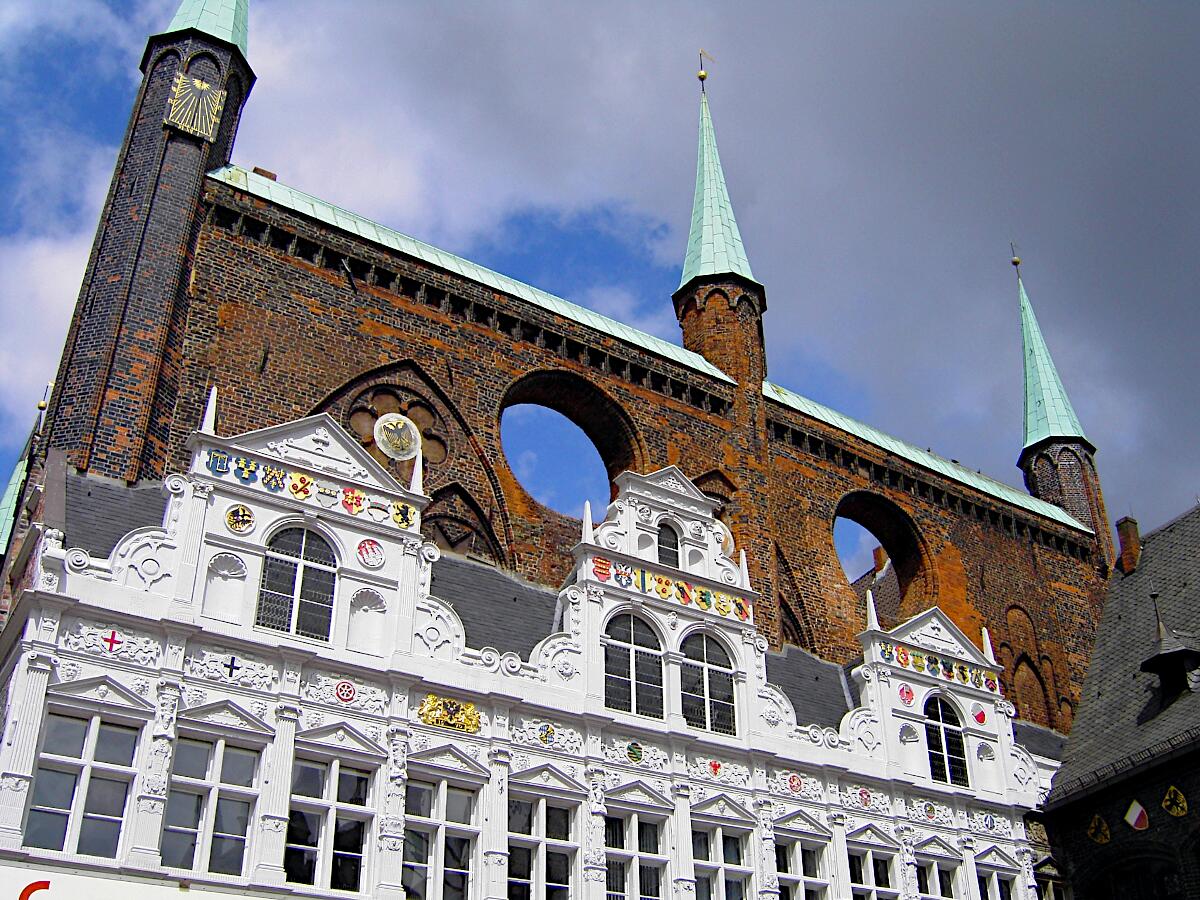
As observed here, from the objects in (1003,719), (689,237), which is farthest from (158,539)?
(689,237)

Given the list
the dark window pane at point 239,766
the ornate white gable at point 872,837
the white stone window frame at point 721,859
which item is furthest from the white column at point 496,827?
the ornate white gable at point 872,837

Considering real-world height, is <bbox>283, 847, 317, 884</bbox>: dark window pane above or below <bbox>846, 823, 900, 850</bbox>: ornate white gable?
below

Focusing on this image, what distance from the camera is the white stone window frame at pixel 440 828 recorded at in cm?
1744

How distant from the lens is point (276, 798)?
16562mm

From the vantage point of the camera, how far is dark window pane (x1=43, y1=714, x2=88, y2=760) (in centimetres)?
1555

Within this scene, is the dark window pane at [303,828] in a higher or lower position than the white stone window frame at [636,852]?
lower

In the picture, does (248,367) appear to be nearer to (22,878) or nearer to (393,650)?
(393,650)

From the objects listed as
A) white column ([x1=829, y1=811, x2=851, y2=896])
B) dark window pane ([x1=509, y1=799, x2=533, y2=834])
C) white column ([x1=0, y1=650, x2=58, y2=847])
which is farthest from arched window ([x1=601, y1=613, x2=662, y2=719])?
white column ([x1=0, y1=650, x2=58, y2=847])

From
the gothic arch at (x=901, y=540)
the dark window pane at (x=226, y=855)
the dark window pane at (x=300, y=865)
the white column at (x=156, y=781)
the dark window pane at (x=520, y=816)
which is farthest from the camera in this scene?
the gothic arch at (x=901, y=540)

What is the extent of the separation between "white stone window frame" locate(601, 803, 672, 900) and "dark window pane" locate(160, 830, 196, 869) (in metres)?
5.94

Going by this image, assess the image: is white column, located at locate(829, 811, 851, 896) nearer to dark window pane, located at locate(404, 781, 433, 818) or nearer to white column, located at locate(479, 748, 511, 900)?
white column, located at locate(479, 748, 511, 900)

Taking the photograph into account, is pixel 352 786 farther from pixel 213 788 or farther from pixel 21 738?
pixel 21 738

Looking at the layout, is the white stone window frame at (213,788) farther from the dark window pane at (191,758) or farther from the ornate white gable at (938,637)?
the ornate white gable at (938,637)

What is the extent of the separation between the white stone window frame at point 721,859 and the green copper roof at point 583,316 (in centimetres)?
1142
